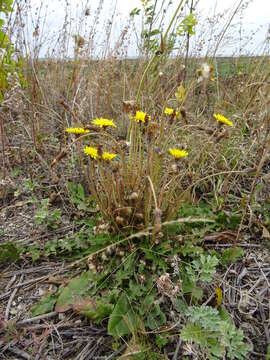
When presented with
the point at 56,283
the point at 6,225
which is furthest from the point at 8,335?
the point at 6,225

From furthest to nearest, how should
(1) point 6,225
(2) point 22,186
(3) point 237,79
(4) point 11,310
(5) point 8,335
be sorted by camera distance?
(3) point 237,79, (2) point 22,186, (1) point 6,225, (4) point 11,310, (5) point 8,335

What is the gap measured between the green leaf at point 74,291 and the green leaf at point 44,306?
0.03m

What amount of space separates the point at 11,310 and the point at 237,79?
306cm

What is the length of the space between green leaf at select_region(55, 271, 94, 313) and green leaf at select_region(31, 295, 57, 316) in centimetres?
3

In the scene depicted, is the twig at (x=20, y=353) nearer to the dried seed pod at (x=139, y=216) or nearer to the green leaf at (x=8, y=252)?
the green leaf at (x=8, y=252)

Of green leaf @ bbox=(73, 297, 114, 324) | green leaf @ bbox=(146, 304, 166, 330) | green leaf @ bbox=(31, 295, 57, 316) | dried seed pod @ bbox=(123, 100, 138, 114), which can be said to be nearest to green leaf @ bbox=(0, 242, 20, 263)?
green leaf @ bbox=(31, 295, 57, 316)

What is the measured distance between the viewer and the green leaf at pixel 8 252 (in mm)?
1222

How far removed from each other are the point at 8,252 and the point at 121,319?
61cm

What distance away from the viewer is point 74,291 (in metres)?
1.06

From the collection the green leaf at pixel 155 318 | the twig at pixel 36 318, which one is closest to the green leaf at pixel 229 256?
the green leaf at pixel 155 318

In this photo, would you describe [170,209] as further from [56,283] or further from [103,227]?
[56,283]

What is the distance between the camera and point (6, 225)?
146 cm

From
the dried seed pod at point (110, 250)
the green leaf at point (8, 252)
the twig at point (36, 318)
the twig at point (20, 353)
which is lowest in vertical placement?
the twig at point (20, 353)

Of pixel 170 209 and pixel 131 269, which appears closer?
pixel 131 269
